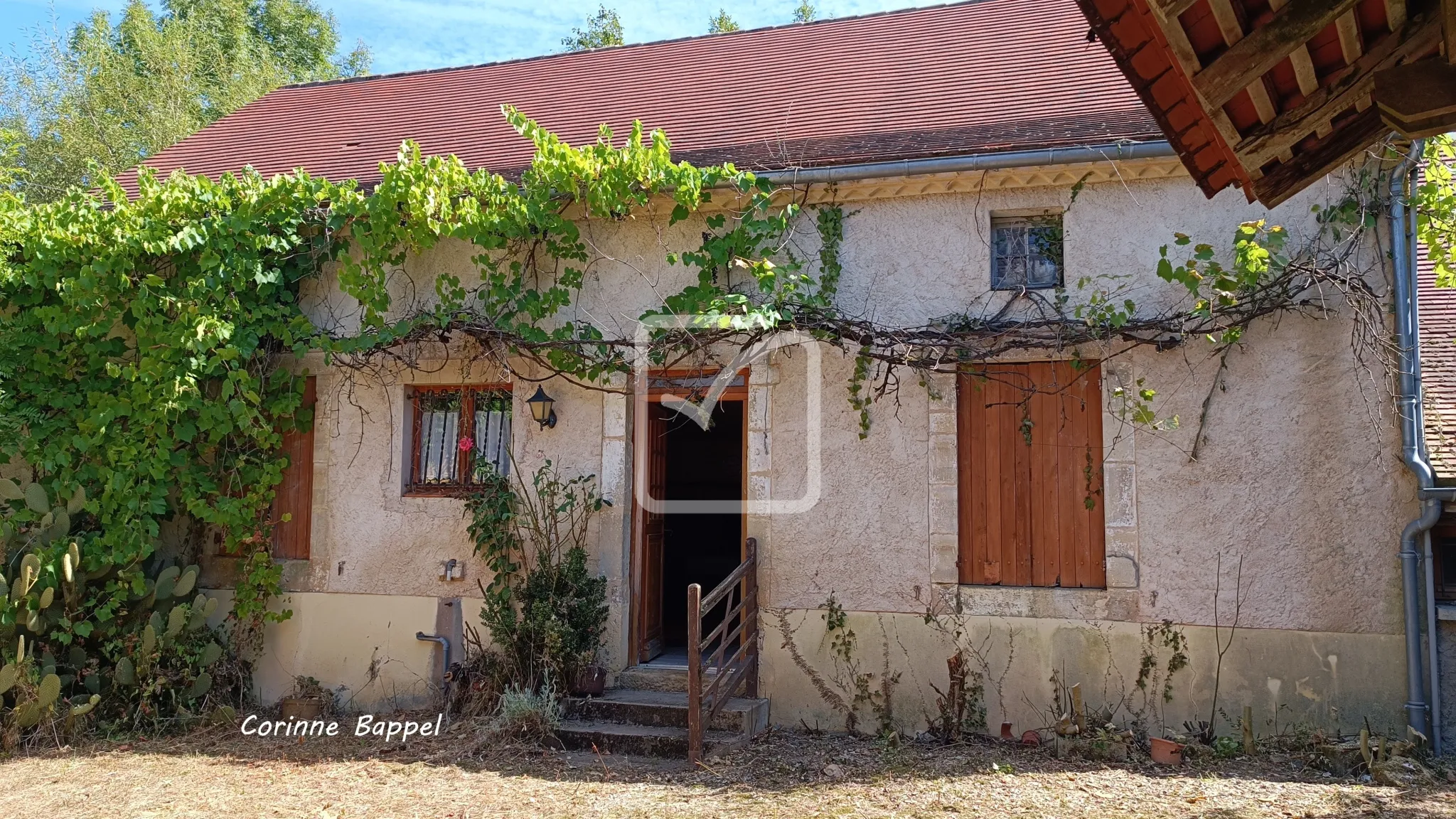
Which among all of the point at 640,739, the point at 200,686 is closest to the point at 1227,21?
the point at 640,739

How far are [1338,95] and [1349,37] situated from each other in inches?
10.4

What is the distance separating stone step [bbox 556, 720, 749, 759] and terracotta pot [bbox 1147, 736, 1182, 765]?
7.89ft

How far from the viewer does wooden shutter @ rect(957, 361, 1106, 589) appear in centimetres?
651

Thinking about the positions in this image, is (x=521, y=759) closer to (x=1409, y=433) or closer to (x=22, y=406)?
(x=22, y=406)

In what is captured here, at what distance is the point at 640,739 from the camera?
245 inches

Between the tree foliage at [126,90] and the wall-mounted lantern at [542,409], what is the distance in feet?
Result: 39.9

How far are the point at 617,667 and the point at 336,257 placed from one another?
3.79m

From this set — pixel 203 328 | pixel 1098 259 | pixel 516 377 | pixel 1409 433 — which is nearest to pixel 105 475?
pixel 203 328

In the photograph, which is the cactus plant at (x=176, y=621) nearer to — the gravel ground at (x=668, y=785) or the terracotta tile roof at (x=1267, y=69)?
the gravel ground at (x=668, y=785)

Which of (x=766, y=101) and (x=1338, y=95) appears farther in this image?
(x=766, y=101)

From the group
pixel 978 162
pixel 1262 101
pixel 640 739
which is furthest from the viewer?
pixel 978 162

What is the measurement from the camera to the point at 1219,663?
20.1 feet

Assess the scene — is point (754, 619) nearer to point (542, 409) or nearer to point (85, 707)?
point (542, 409)

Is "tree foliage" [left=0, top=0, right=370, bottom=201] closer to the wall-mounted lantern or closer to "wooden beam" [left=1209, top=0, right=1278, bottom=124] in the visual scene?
the wall-mounted lantern
